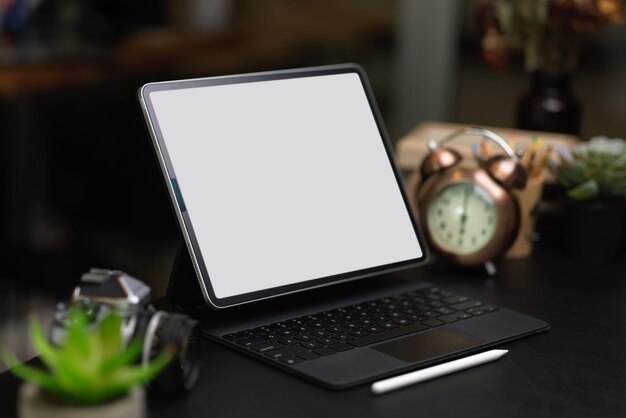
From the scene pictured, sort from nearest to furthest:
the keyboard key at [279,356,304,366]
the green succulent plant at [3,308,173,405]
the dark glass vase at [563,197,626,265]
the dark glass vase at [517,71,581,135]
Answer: the green succulent plant at [3,308,173,405], the keyboard key at [279,356,304,366], the dark glass vase at [563,197,626,265], the dark glass vase at [517,71,581,135]

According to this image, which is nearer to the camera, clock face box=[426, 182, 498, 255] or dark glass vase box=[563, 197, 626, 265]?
clock face box=[426, 182, 498, 255]

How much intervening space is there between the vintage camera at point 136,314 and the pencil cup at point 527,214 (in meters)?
0.63

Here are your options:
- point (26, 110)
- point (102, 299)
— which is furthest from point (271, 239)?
point (26, 110)

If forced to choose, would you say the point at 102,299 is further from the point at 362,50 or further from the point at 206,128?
the point at 362,50

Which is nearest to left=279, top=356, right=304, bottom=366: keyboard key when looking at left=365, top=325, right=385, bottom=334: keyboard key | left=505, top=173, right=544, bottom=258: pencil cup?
left=365, top=325, right=385, bottom=334: keyboard key

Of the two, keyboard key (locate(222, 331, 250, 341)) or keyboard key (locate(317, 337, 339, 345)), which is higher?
keyboard key (locate(222, 331, 250, 341))

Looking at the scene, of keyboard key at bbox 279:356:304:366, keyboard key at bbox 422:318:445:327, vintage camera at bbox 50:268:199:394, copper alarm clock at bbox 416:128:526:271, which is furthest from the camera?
copper alarm clock at bbox 416:128:526:271

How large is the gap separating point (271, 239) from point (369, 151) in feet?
0.62

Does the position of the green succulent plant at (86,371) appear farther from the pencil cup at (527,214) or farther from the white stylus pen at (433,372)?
the pencil cup at (527,214)

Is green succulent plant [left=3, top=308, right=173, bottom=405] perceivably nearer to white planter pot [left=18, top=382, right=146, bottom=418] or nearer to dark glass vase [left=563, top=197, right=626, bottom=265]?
white planter pot [left=18, top=382, right=146, bottom=418]

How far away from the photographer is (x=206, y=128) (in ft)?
3.32

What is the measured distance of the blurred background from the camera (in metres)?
2.77

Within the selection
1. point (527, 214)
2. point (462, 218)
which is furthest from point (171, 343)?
point (527, 214)

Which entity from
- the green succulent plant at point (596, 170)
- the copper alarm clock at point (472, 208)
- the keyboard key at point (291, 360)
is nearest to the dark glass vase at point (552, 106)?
the green succulent plant at point (596, 170)
